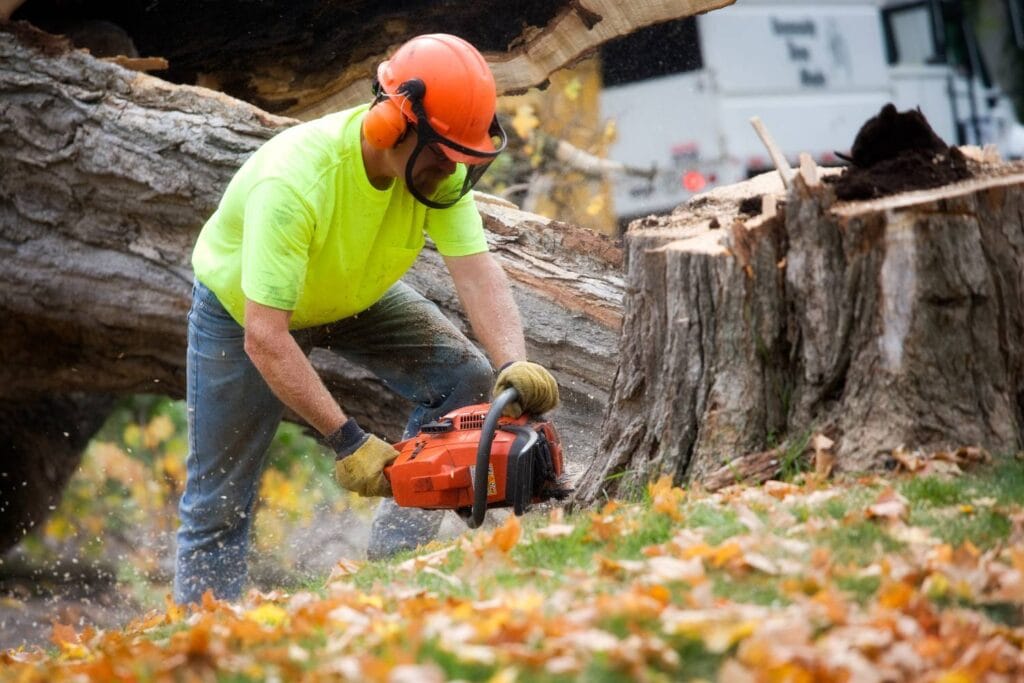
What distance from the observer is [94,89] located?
17.4 feet

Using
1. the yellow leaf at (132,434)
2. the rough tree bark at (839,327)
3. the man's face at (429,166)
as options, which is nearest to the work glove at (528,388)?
the rough tree bark at (839,327)

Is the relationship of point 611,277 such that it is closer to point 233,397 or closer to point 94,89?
point 233,397

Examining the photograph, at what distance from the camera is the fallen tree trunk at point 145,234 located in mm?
4879

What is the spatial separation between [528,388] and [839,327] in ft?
3.43

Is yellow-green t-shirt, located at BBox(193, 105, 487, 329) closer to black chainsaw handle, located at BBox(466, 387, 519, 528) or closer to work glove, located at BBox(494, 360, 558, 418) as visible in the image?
work glove, located at BBox(494, 360, 558, 418)

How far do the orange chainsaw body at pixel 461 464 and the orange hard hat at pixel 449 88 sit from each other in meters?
0.90

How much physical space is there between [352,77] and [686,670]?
4.70 metres

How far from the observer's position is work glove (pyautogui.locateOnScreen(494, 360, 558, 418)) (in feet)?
12.5

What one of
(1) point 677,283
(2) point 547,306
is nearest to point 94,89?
(2) point 547,306

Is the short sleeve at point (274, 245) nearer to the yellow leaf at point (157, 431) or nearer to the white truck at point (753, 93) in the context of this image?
the white truck at point (753, 93)

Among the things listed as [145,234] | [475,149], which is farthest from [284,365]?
[145,234]

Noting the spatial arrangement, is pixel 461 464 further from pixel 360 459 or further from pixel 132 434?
pixel 132 434

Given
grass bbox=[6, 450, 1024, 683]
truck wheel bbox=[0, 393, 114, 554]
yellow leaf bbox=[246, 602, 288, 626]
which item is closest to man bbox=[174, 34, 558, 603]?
grass bbox=[6, 450, 1024, 683]

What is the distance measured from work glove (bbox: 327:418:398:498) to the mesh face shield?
837 mm
